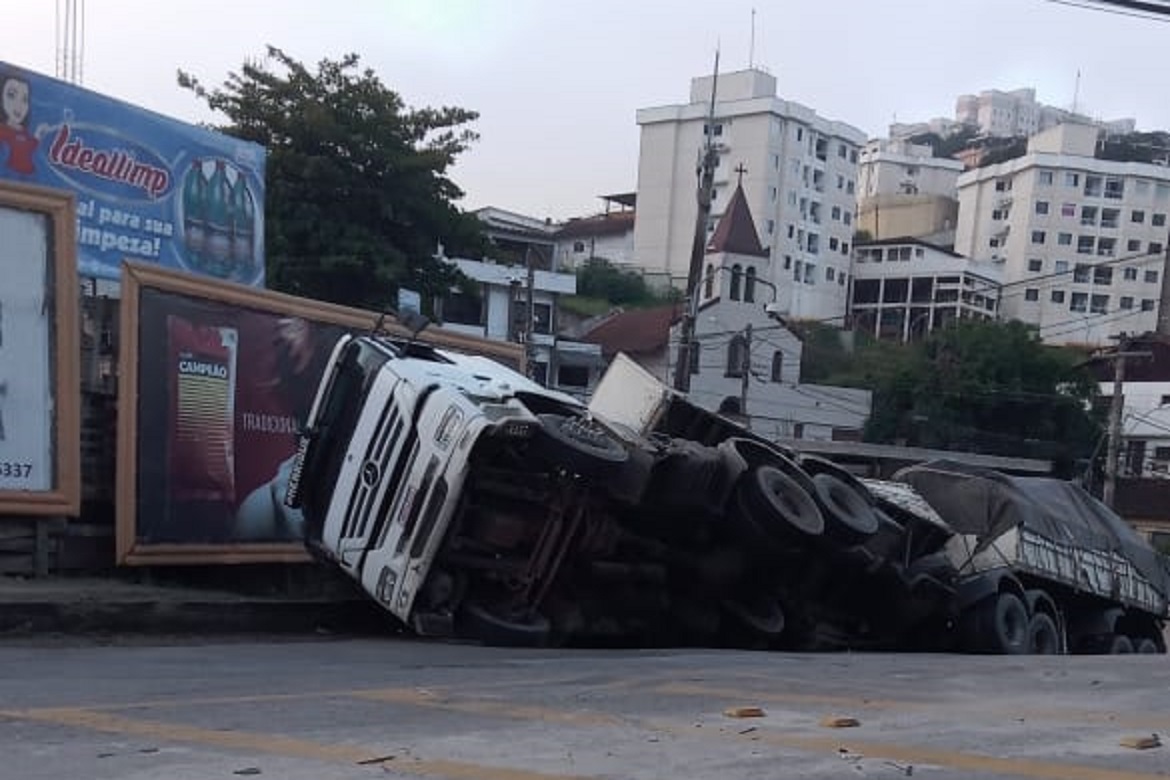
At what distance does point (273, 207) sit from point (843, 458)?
10947mm

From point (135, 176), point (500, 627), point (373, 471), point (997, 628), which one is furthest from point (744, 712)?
point (135, 176)

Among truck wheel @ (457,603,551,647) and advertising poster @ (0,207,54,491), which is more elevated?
advertising poster @ (0,207,54,491)

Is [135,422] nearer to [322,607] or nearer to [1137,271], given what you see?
[322,607]

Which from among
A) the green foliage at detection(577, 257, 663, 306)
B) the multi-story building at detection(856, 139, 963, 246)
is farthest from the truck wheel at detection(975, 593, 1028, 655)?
the multi-story building at detection(856, 139, 963, 246)

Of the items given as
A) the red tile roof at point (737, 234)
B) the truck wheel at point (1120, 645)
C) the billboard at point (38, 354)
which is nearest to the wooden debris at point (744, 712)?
the billboard at point (38, 354)

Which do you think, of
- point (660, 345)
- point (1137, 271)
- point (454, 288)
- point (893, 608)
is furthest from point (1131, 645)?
point (1137, 271)

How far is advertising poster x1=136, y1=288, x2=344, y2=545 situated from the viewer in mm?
11602

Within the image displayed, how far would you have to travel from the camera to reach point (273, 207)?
23.2 m

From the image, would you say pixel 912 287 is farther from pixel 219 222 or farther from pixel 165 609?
pixel 165 609

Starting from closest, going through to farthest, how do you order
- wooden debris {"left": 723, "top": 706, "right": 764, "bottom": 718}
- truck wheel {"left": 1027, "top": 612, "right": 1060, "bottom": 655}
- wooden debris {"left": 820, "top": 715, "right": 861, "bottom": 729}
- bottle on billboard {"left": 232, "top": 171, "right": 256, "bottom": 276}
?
1. wooden debris {"left": 820, "top": 715, "right": 861, "bottom": 729}
2. wooden debris {"left": 723, "top": 706, "right": 764, "bottom": 718}
3. truck wheel {"left": 1027, "top": 612, "right": 1060, "bottom": 655}
4. bottle on billboard {"left": 232, "top": 171, "right": 256, "bottom": 276}

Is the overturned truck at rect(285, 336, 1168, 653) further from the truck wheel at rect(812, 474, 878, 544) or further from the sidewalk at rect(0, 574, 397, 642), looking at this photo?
the sidewalk at rect(0, 574, 397, 642)

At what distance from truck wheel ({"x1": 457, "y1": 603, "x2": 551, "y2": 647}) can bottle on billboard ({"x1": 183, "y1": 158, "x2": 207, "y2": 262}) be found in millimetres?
8997

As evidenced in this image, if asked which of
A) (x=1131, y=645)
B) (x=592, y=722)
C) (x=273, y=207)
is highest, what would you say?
(x=273, y=207)

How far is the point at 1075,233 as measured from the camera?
119 m
